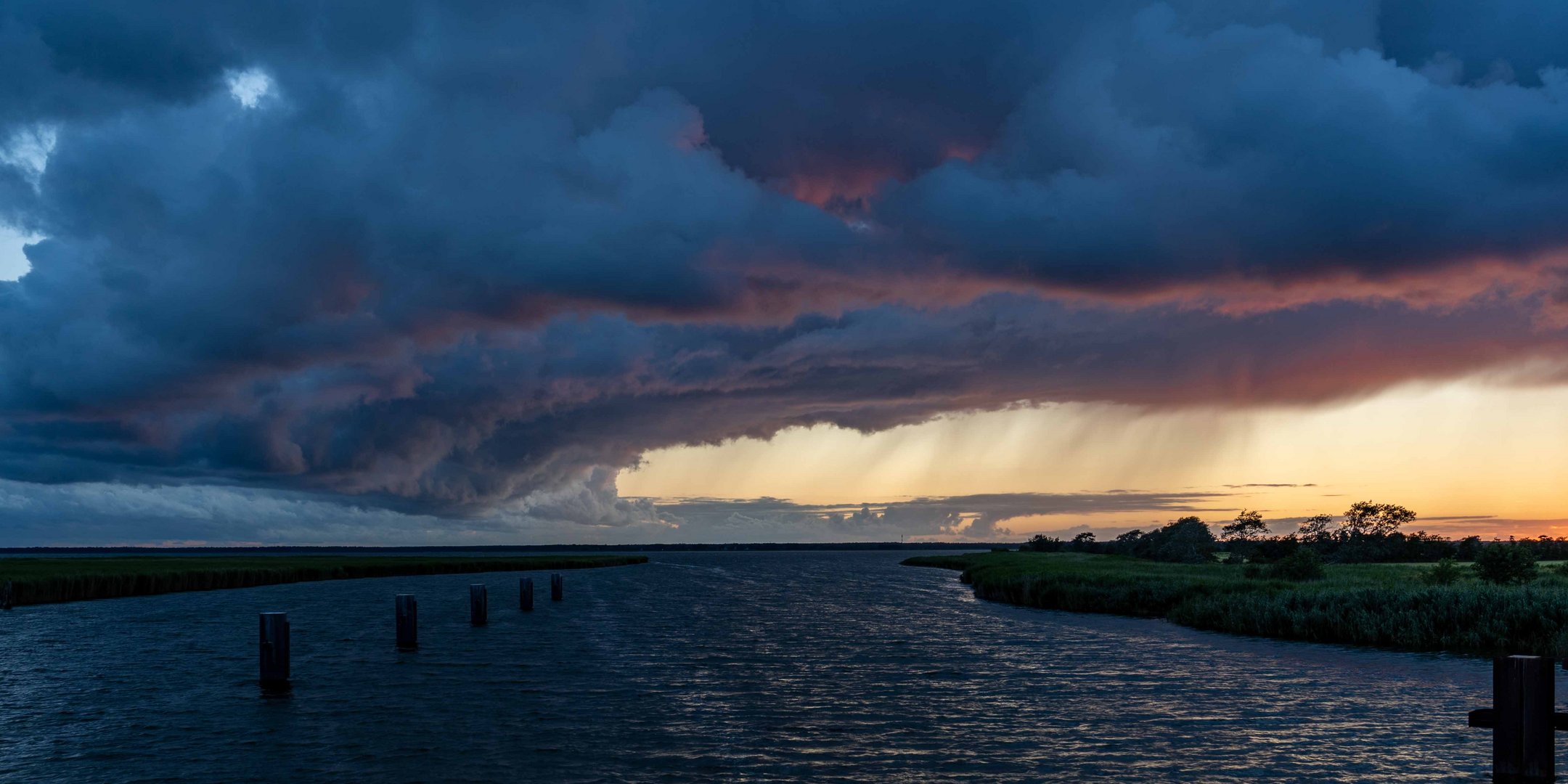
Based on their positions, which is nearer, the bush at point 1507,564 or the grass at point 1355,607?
the grass at point 1355,607

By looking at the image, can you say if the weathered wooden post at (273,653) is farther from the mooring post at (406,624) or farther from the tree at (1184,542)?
the tree at (1184,542)

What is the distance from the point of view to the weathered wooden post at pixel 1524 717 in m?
17.0

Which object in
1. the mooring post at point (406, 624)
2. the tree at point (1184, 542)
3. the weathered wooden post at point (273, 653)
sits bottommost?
the tree at point (1184, 542)

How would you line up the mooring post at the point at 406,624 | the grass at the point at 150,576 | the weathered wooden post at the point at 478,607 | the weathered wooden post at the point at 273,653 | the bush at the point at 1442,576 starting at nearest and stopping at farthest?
1. the weathered wooden post at the point at 273,653
2. the mooring post at the point at 406,624
3. the bush at the point at 1442,576
4. the weathered wooden post at the point at 478,607
5. the grass at the point at 150,576

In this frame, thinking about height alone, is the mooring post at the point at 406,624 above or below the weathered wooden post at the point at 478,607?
above

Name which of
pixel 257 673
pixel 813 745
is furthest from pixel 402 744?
pixel 257 673

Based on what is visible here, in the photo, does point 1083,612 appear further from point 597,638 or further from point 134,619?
point 134,619

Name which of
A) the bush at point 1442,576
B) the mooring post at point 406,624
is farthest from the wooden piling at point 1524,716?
the bush at point 1442,576

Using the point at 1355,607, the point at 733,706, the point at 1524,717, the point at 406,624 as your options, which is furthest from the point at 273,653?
the point at 1355,607

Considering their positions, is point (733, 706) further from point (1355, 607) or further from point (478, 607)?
point (1355, 607)

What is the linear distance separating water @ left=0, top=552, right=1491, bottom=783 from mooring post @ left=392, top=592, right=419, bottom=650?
2.57 feet

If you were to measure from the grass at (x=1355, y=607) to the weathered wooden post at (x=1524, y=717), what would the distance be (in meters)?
18.1

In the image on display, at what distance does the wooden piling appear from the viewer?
669 inches

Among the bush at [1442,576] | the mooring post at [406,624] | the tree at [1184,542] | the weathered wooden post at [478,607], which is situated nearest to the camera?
the mooring post at [406,624]
